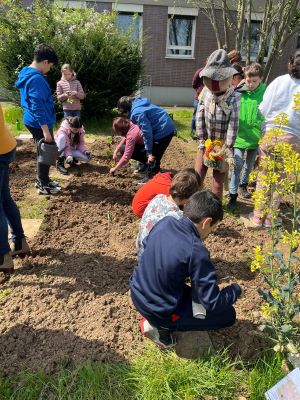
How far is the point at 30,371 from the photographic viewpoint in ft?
7.63

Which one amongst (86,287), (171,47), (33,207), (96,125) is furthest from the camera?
(171,47)

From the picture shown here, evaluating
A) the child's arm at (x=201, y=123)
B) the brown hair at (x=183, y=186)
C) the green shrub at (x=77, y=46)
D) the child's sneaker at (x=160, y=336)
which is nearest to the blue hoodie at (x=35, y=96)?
the child's arm at (x=201, y=123)

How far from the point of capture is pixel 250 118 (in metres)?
4.61

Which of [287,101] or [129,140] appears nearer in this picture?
[287,101]

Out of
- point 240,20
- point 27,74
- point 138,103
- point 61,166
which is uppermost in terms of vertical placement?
→ point 240,20

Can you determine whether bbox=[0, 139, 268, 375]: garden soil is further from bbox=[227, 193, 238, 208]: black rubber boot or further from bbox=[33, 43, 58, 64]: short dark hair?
bbox=[33, 43, 58, 64]: short dark hair

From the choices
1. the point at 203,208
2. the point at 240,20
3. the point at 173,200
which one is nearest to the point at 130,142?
the point at 173,200

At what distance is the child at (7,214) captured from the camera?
2887 millimetres

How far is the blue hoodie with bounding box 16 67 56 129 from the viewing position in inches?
163

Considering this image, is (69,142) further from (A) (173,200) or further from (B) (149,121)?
(A) (173,200)

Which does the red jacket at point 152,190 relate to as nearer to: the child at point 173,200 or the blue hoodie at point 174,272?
the child at point 173,200

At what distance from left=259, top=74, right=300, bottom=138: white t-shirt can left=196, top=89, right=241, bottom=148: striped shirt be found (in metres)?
0.30

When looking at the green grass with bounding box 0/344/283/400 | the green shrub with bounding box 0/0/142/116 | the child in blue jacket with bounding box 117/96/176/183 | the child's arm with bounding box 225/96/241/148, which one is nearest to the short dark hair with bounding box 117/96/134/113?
the child in blue jacket with bounding box 117/96/176/183

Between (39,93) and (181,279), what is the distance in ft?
9.65
